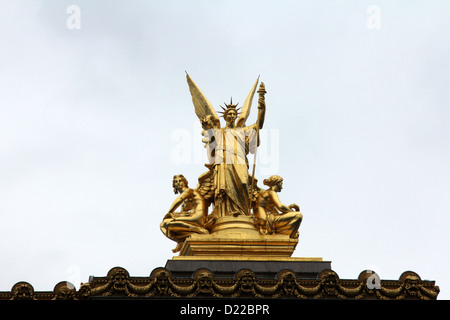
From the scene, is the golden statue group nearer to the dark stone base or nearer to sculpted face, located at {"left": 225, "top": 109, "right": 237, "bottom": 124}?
sculpted face, located at {"left": 225, "top": 109, "right": 237, "bottom": 124}

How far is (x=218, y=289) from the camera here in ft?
108

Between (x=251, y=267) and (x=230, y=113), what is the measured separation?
7.95 meters

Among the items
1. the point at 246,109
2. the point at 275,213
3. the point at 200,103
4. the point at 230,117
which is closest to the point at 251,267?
the point at 275,213

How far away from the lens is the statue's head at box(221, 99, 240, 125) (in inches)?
1620

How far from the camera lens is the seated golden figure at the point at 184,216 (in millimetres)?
38156

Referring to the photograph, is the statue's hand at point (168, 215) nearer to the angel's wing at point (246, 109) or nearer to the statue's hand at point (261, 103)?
the angel's wing at point (246, 109)

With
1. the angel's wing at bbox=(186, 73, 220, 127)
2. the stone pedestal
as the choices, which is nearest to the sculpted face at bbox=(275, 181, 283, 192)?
the stone pedestal

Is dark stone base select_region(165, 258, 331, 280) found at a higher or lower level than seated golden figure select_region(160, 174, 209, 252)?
lower

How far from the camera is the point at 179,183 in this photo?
1559 inches

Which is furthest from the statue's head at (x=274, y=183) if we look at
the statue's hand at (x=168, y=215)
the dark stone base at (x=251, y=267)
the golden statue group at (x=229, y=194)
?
the dark stone base at (x=251, y=267)
